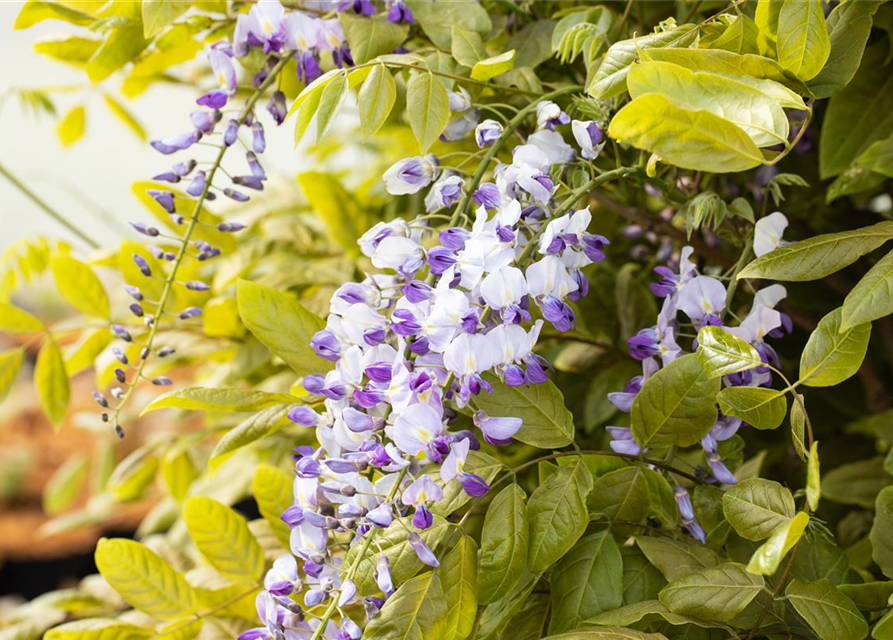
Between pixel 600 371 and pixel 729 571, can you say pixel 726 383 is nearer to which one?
pixel 729 571

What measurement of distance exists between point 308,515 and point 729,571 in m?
0.18

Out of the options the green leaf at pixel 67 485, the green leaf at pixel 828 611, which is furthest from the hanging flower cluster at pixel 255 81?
the green leaf at pixel 67 485

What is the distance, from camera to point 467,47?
43 centimetres

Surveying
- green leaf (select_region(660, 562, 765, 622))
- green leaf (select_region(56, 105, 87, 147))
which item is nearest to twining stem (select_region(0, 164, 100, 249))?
green leaf (select_region(56, 105, 87, 147))

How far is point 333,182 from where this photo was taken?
71cm

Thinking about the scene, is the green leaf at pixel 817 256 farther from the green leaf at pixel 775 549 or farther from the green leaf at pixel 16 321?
the green leaf at pixel 16 321

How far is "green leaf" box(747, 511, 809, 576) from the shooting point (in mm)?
290

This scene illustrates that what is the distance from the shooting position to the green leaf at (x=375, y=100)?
1.29 ft

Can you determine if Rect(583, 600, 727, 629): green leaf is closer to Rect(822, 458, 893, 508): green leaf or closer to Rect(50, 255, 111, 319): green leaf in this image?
Rect(822, 458, 893, 508): green leaf

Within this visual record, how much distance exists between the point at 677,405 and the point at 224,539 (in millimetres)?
296

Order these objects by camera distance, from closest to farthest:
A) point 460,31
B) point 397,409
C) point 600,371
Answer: point 397,409 < point 460,31 < point 600,371

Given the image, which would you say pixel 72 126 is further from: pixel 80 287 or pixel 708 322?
pixel 708 322

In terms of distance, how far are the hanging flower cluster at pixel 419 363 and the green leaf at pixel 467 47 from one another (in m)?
0.06

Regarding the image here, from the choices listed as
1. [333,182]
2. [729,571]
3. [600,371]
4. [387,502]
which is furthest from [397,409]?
[333,182]
